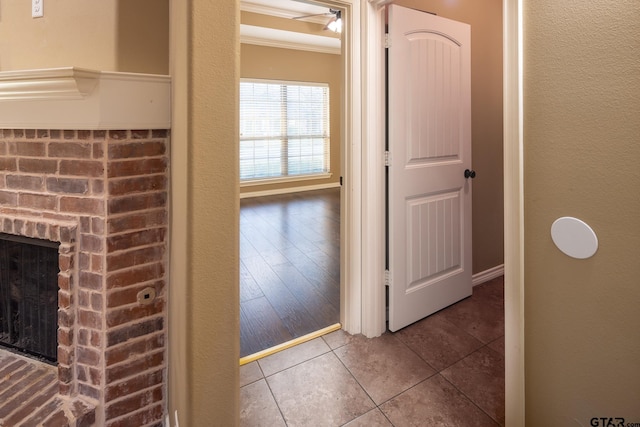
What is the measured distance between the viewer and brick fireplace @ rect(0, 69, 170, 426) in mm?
1378

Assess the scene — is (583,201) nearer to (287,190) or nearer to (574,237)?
(574,237)

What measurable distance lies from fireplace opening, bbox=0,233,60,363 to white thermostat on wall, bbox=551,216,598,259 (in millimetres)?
1958

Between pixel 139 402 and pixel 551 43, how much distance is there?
204 centimetres

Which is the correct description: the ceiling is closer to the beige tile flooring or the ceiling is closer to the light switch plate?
the light switch plate

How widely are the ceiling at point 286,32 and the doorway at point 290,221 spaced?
0.05 ft

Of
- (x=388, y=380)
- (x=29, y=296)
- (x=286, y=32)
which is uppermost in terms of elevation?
(x=286, y=32)

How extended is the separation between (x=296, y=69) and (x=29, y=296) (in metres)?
6.09

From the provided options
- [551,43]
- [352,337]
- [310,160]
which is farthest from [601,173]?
[310,160]

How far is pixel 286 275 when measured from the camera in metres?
3.13

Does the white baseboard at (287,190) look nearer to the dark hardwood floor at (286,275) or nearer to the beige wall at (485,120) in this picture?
the dark hardwood floor at (286,275)

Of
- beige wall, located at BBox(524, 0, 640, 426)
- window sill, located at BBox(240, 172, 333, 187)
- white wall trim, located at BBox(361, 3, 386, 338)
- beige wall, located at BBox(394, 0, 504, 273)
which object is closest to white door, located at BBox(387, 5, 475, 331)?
white wall trim, located at BBox(361, 3, 386, 338)

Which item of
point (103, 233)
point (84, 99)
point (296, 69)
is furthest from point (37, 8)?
point (296, 69)

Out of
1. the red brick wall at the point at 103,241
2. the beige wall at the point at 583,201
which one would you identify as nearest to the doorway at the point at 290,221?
the red brick wall at the point at 103,241

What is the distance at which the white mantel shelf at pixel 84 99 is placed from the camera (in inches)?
51.3
